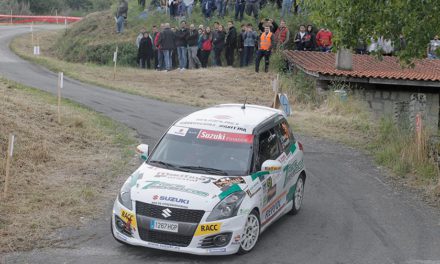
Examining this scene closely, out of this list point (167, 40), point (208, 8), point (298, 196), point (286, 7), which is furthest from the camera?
point (208, 8)

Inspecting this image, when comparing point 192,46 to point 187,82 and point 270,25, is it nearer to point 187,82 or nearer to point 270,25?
point 187,82

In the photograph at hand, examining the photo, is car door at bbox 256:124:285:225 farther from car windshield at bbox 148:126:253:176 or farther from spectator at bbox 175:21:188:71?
spectator at bbox 175:21:188:71

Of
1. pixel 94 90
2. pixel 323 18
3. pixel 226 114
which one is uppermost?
pixel 323 18

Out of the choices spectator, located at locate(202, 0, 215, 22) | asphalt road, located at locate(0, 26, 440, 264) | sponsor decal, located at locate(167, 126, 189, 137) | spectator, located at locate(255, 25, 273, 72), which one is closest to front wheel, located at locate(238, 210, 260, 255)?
asphalt road, located at locate(0, 26, 440, 264)

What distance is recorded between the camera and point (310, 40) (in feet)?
97.2

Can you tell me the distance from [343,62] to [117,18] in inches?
611

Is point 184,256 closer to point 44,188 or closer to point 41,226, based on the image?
point 41,226

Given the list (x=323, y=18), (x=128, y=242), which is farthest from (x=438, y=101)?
(x=128, y=242)

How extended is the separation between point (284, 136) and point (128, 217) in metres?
3.32

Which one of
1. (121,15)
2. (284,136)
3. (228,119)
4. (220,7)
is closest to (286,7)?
(220,7)

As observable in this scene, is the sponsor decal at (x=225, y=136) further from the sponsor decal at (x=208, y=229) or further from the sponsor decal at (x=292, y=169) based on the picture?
the sponsor decal at (x=208, y=229)

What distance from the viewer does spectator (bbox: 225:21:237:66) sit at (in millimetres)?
29416

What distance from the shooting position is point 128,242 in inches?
374

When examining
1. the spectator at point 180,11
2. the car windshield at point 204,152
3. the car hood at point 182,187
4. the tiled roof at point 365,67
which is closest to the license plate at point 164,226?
the car hood at point 182,187
